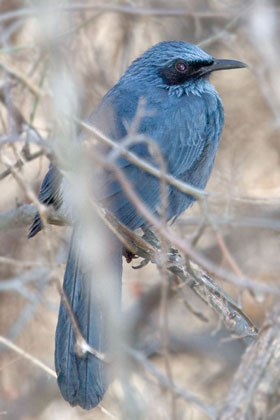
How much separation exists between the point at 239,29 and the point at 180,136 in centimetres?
329

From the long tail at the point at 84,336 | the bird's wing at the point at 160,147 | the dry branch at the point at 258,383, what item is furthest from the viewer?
the bird's wing at the point at 160,147

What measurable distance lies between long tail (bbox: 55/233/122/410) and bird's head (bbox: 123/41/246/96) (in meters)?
1.52

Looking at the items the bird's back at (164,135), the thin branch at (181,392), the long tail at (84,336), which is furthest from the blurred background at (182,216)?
the long tail at (84,336)

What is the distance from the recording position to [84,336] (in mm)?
3947

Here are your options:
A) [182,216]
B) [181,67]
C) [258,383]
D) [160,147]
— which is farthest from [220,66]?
[258,383]

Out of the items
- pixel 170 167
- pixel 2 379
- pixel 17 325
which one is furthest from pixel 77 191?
pixel 2 379

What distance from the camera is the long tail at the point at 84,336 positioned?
3.82 metres

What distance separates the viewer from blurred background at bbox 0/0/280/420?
6.23 m

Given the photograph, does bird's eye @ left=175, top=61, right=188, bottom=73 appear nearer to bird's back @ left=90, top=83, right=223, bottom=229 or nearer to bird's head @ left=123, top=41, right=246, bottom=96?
bird's head @ left=123, top=41, right=246, bottom=96

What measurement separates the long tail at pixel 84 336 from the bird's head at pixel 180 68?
1518mm

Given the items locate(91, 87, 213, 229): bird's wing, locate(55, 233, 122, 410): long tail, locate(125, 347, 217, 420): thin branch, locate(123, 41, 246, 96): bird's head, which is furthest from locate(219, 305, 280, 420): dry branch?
locate(123, 41, 246, 96): bird's head

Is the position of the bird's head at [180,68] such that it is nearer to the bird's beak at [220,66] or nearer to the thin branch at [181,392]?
the bird's beak at [220,66]

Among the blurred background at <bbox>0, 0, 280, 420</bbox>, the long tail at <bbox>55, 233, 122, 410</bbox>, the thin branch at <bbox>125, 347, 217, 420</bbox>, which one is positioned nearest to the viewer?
the thin branch at <bbox>125, 347, 217, 420</bbox>

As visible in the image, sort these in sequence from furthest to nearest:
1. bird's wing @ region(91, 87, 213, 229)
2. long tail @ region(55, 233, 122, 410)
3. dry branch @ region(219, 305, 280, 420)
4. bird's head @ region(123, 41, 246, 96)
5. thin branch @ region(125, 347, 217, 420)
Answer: bird's head @ region(123, 41, 246, 96)
bird's wing @ region(91, 87, 213, 229)
long tail @ region(55, 233, 122, 410)
thin branch @ region(125, 347, 217, 420)
dry branch @ region(219, 305, 280, 420)
